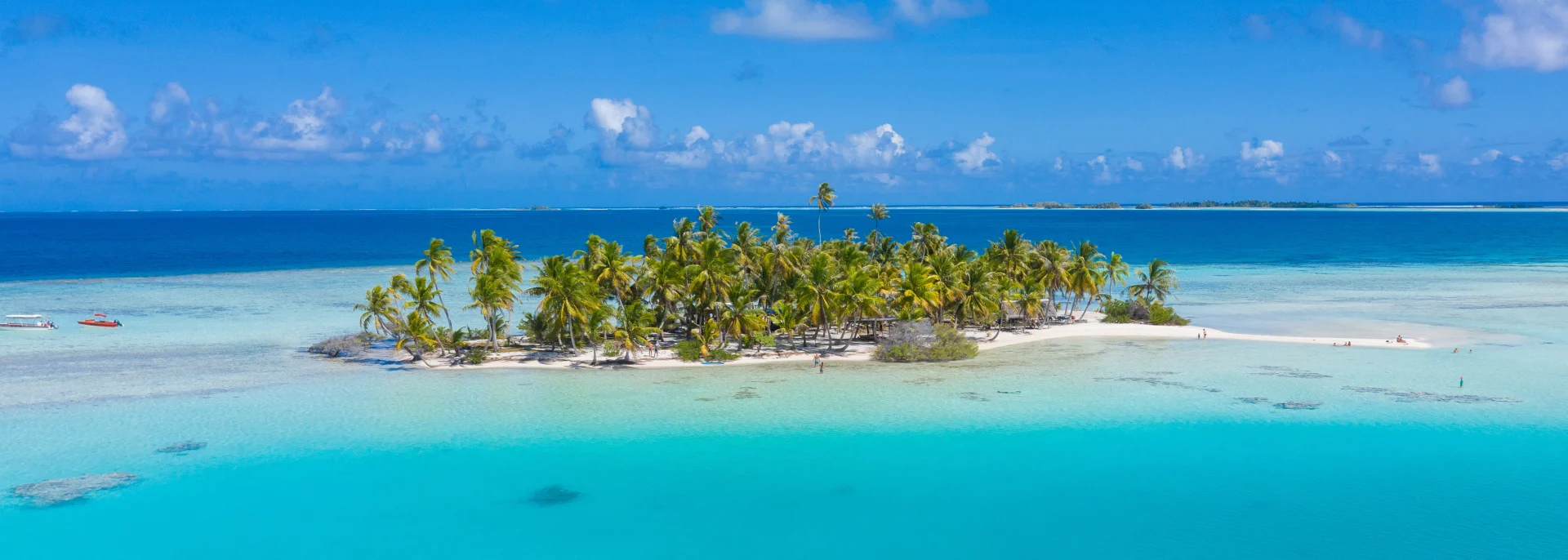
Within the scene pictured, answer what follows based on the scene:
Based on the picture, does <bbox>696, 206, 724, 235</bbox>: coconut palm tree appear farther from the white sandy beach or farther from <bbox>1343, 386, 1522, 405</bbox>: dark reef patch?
<bbox>1343, 386, 1522, 405</bbox>: dark reef patch

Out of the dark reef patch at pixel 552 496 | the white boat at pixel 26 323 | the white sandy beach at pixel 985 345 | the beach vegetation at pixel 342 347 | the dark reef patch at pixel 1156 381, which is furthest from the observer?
the white boat at pixel 26 323

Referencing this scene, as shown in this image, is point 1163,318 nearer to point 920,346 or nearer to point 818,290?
point 920,346

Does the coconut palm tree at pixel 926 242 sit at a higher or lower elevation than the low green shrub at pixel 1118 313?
higher

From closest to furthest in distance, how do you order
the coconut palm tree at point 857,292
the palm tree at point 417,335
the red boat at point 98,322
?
the palm tree at point 417,335
the coconut palm tree at point 857,292
the red boat at point 98,322

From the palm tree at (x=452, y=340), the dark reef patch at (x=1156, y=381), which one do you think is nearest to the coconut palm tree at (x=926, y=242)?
the dark reef patch at (x=1156, y=381)

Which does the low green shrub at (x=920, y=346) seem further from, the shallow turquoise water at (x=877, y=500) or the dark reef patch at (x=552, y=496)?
the dark reef patch at (x=552, y=496)

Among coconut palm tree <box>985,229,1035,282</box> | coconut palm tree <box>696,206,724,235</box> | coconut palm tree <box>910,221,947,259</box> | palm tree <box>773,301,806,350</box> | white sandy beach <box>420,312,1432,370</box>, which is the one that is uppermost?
coconut palm tree <box>696,206,724,235</box>

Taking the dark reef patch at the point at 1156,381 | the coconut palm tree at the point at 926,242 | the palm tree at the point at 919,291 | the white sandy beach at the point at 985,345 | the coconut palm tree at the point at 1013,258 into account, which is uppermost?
the coconut palm tree at the point at 926,242

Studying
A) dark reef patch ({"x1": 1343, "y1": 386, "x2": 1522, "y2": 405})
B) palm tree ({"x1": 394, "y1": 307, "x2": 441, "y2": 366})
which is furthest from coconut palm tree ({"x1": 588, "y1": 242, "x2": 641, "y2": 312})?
dark reef patch ({"x1": 1343, "y1": 386, "x2": 1522, "y2": 405})
